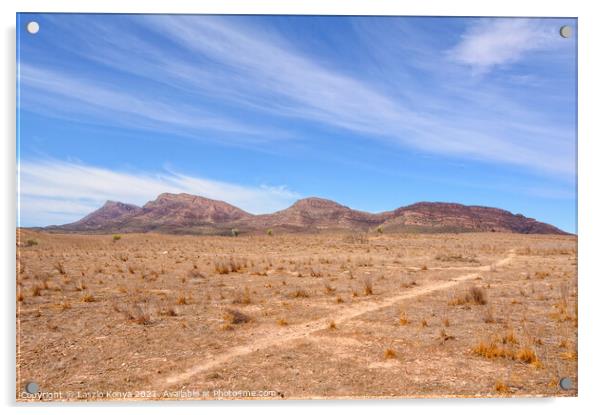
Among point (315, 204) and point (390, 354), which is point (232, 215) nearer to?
point (315, 204)

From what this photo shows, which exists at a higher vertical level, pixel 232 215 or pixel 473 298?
pixel 232 215

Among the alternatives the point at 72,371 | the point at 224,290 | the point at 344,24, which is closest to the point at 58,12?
the point at 344,24

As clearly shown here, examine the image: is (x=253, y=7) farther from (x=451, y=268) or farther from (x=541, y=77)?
(x=451, y=268)

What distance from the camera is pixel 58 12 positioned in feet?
19.2

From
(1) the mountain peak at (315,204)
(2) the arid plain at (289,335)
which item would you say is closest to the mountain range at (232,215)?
(1) the mountain peak at (315,204)

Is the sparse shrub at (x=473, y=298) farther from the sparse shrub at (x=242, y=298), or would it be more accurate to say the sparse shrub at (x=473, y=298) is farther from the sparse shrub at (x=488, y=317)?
the sparse shrub at (x=242, y=298)

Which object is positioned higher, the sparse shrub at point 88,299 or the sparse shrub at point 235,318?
the sparse shrub at point 88,299

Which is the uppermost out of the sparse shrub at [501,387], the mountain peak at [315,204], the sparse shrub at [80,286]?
the mountain peak at [315,204]

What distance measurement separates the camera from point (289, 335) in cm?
648

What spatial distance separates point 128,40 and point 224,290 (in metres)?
6.23

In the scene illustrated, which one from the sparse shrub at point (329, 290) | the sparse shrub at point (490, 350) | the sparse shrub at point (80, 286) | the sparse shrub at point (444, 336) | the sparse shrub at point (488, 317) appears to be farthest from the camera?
the sparse shrub at point (329, 290)

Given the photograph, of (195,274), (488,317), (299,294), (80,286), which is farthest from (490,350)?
(195,274)

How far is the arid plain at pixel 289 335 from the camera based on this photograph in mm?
5098

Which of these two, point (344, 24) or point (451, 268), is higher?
point (344, 24)
